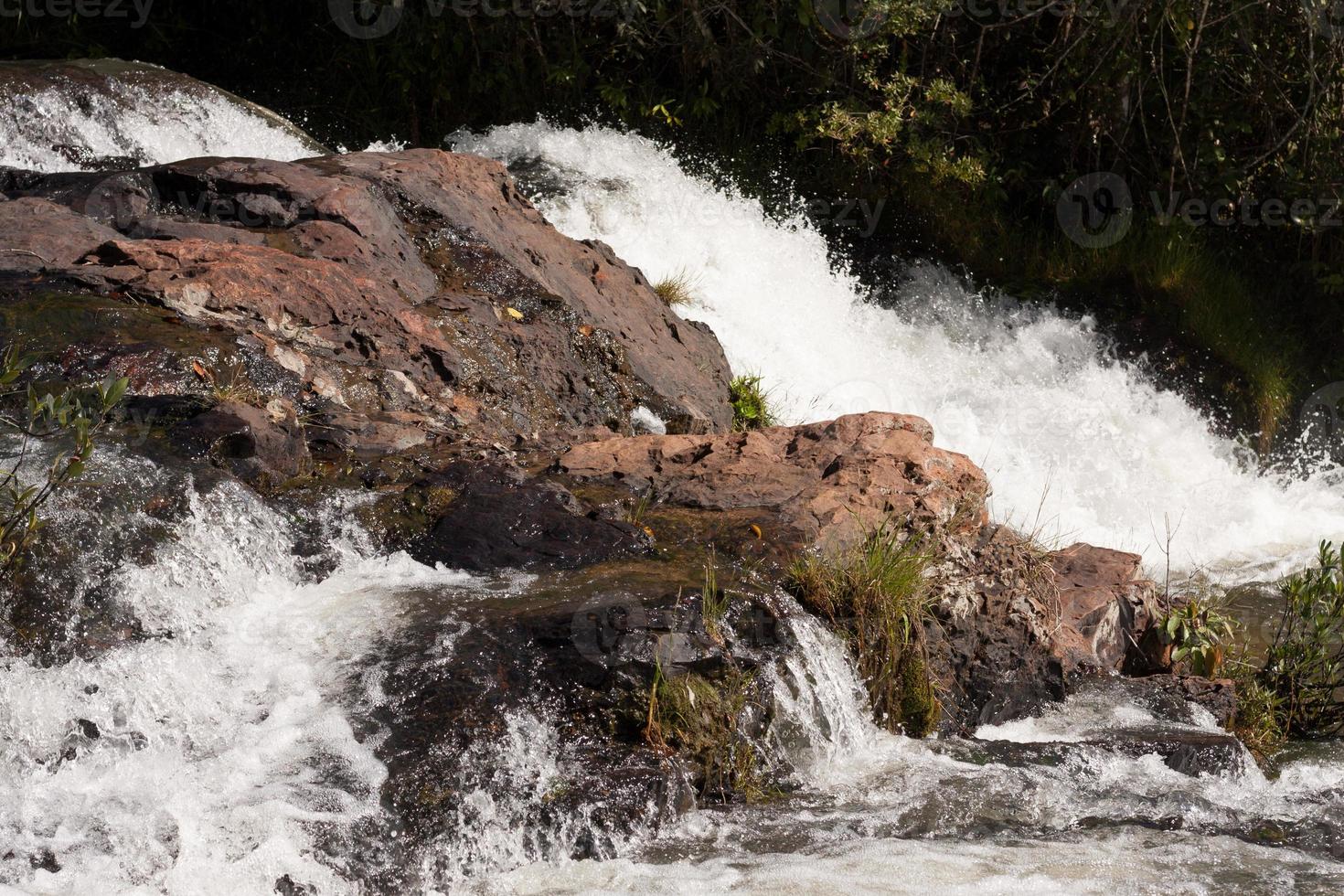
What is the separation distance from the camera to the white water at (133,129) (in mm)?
7086

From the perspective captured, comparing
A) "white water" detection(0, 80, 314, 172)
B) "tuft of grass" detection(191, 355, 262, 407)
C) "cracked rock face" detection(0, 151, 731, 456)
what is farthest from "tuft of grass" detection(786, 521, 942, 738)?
"white water" detection(0, 80, 314, 172)

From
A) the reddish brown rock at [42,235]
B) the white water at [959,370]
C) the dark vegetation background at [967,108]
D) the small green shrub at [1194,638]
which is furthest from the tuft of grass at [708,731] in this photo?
the dark vegetation background at [967,108]

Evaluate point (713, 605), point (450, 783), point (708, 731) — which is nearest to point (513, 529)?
point (713, 605)

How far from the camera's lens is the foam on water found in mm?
3039

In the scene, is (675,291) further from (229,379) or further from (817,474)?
(229,379)

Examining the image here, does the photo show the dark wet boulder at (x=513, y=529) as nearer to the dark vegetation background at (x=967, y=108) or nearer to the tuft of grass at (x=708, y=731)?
the tuft of grass at (x=708, y=731)

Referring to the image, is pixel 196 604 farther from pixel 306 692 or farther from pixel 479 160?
pixel 479 160

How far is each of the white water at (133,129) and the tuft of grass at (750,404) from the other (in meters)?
3.08

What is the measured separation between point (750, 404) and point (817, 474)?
233 cm

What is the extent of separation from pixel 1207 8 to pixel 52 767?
27.3 feet

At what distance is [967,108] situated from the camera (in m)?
9.82

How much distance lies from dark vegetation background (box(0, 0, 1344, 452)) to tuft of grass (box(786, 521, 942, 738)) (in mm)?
6030

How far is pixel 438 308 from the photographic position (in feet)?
19.2

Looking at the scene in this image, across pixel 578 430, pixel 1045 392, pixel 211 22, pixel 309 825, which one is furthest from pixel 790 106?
pixel 309 825
